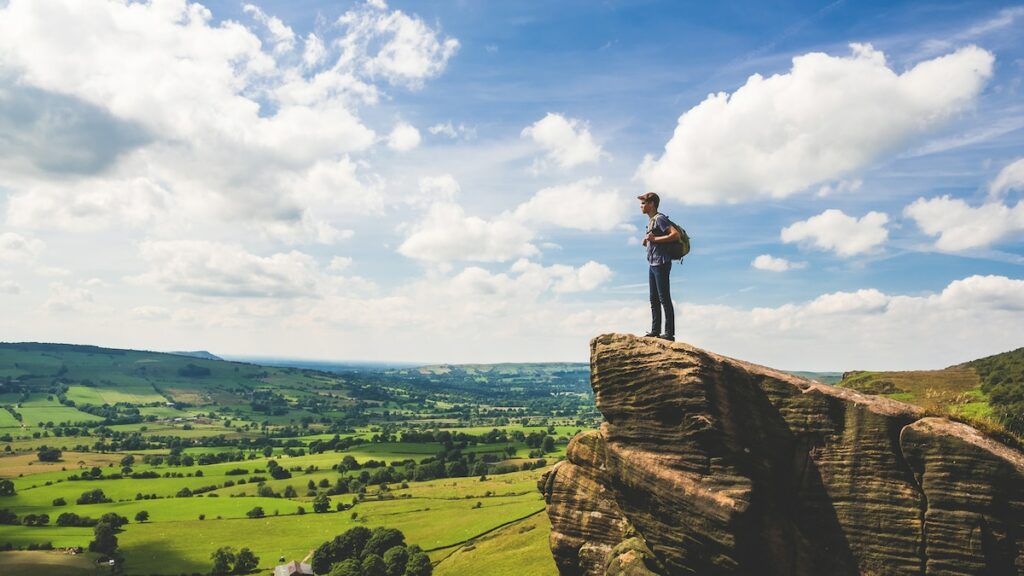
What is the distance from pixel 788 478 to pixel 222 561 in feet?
338

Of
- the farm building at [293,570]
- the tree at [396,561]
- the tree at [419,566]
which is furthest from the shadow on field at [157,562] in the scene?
the tree at [419,566]

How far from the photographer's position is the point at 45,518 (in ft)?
408

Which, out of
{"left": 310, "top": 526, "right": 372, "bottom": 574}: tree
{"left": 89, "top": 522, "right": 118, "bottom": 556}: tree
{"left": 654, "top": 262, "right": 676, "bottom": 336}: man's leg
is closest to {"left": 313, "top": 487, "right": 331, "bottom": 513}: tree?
{"left": 310, "top": 526, "right": 372, "bottom": 574}: tree

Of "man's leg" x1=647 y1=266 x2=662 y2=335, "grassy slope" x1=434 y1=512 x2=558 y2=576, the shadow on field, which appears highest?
"man's leg" x1=647 y1=266 x2=662 y2=335

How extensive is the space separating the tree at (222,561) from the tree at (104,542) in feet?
72.6

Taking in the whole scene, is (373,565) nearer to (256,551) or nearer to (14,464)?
(256,551)

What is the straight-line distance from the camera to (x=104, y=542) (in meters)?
104

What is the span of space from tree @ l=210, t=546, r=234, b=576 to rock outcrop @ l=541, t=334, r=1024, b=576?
97221mm

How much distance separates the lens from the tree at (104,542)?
104m

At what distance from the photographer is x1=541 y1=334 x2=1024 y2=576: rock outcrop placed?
51.5 ft

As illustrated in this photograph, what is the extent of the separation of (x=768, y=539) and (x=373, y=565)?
266 ft

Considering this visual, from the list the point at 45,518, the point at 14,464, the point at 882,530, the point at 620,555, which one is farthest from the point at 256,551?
A: the point at 14,464

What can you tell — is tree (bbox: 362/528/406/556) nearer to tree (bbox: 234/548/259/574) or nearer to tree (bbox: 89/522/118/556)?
tree (bbox: 234/548/259/574)

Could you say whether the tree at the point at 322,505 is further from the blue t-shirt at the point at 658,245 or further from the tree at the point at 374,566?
the blue t-shirt at the point at 658,245
